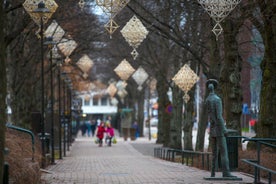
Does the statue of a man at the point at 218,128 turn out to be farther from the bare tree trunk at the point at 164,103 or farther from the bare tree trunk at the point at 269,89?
the bare tree trunk at the point at 164,103

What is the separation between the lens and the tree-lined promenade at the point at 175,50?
24.3 metres

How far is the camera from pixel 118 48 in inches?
2251

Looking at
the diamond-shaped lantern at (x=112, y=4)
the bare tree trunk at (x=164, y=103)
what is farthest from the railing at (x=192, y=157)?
the bare tree trunk at (x=164, y=103)

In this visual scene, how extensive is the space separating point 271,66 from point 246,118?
72936 millimetres

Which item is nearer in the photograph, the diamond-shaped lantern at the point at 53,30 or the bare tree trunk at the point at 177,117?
the diamond-shaped lantern at the point at 53,30

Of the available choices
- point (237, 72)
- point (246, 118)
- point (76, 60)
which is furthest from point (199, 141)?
point (246, 118)

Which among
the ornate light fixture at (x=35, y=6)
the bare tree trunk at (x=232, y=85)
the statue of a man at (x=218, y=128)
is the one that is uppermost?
the ornate light fixture at (x=35, y=6)

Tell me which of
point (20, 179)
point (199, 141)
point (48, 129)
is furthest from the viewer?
point (199, 141)

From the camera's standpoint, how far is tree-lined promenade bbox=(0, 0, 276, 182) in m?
24.3

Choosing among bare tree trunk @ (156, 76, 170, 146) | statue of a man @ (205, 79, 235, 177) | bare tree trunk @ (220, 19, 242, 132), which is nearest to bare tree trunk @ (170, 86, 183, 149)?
bare tree trunk @ (156, 76, 170, 146)

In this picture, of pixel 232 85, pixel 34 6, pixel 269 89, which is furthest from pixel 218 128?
pixel 232 85

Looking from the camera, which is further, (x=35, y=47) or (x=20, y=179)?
(x=35, y=47)

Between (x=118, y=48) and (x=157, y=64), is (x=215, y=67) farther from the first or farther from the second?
(x=118, y=48)

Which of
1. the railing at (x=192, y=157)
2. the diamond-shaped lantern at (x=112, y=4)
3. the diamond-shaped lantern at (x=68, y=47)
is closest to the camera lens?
the diamond-shaped lantern at (x=112, y=4)
